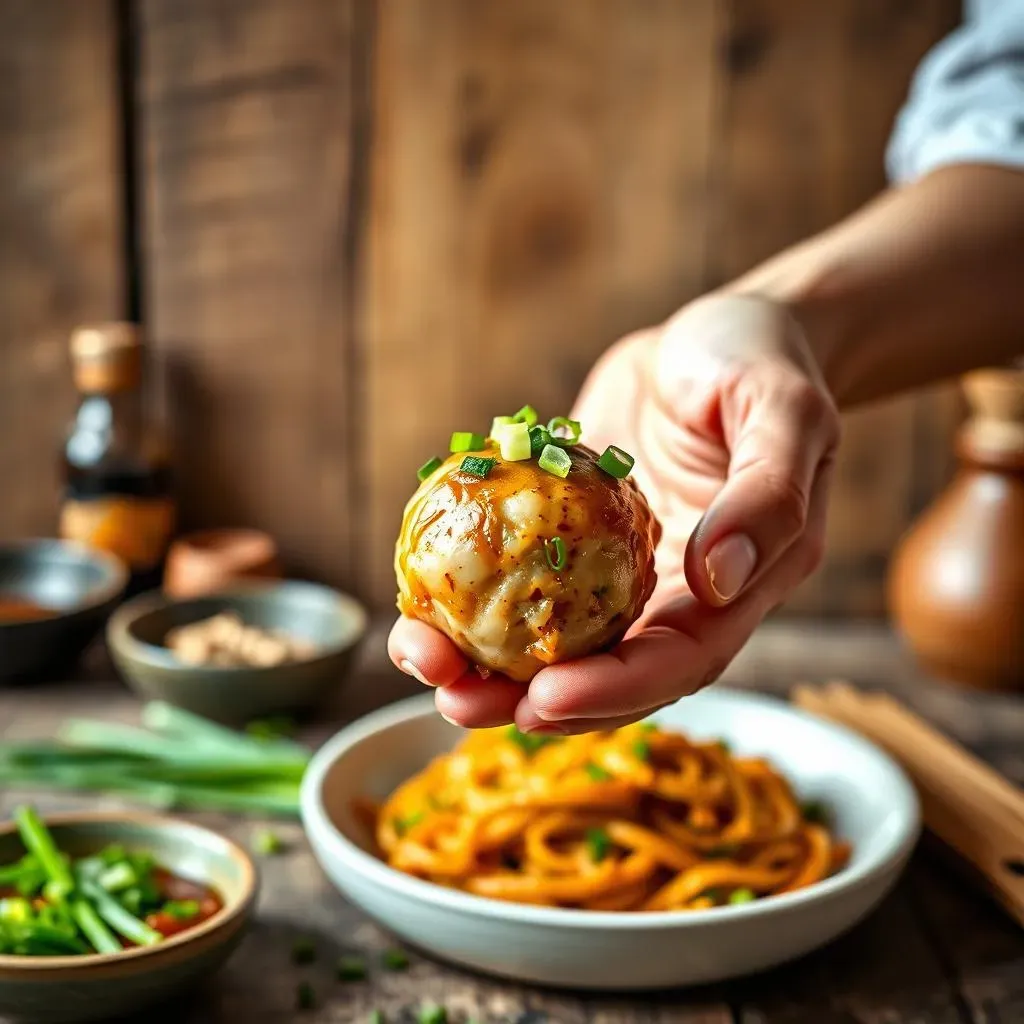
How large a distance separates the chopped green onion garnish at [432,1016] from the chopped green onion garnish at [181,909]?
1.01 feet

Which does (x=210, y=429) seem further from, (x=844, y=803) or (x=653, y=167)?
(x=844, y=803)

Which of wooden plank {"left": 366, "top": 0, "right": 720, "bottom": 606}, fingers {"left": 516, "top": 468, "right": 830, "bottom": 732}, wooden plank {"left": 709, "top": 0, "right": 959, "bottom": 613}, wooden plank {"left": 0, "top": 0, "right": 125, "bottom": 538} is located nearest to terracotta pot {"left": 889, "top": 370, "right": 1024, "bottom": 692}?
wooden plank {"left": 709, "top": 0, "right": 959, "bottom": 613}

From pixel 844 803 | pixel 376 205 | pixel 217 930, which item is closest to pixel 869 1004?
pixel 844 803

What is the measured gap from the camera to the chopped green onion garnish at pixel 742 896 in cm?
166

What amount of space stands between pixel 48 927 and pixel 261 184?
6.88ft

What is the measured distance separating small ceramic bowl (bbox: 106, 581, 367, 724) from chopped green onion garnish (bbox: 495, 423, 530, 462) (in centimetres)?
126

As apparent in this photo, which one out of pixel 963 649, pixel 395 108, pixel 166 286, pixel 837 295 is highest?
pixel 395 108

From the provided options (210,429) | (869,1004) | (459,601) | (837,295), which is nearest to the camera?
(459,601)

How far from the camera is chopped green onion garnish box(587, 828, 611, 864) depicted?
1.71 m

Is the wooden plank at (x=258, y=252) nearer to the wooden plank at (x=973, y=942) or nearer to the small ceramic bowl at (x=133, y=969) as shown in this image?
the small ceramic bowl at (x=133, y=969)

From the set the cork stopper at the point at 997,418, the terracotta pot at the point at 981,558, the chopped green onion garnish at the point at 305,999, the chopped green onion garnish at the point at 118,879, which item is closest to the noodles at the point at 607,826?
the chopped green onion garnish at the point at 305,999

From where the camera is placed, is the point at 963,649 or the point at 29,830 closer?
the point at 29,830

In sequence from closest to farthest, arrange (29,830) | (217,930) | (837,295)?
(217,930)
(29,830)
(837,295)

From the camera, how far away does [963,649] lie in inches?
105
